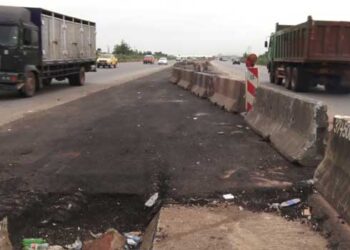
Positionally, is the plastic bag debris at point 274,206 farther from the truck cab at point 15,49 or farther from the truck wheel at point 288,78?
the truck wheel at point 288,78

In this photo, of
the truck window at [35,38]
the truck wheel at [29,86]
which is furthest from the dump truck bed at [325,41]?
the truck wheel at [29,86]

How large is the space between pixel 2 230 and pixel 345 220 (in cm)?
306

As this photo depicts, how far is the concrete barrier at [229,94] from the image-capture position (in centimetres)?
1396

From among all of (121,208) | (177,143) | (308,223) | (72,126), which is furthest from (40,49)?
(308,223)

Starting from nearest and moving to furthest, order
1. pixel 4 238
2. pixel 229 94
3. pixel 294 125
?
pixel 4 238 → pixel 294 125 → pixel 229 94

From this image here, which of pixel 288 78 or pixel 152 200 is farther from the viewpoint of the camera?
pixel 288 78

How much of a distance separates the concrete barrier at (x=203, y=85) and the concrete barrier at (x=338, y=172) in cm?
1262

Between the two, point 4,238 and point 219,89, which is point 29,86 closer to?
point 219,89

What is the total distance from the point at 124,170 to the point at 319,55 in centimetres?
1635

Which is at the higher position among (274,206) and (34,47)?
(34,47)

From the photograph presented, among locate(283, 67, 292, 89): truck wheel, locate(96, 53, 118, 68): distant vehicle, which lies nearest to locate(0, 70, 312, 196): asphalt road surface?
locate(283, 67, 292, 89): truck wheel

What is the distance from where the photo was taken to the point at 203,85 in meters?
20.4

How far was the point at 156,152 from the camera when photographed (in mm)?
8812

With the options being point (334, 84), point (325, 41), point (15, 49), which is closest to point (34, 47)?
point (15, 49)
